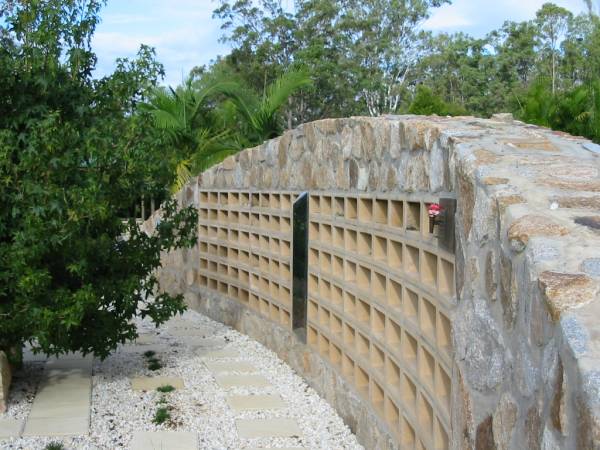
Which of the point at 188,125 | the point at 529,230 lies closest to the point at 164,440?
the point at 529,230

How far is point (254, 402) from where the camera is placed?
5945 millimetres

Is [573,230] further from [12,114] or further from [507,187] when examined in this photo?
[12,114]

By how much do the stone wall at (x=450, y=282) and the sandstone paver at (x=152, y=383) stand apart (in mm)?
1022

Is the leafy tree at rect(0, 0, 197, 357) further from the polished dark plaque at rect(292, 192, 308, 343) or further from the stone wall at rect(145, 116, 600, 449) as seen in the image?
the stone wall at rect(145, 116, 600, 449)

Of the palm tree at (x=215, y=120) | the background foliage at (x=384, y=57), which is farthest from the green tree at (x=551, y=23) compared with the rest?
the palm tree at (x=215, y=120)

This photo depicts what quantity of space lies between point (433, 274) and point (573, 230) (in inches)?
52.9

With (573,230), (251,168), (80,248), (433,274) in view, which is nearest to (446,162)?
(433,274)

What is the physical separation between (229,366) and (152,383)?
0.87m

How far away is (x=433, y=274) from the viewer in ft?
12.5

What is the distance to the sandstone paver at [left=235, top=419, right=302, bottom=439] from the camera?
5199 mm

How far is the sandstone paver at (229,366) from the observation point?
691cm

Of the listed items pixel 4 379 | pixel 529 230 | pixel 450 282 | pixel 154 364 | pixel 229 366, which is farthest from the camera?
pixel 229 366

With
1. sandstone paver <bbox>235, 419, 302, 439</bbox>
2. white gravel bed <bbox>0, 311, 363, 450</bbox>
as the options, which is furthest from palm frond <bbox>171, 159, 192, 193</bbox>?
sandstone paver <bbox>235, 419, 302, 439</bbox>

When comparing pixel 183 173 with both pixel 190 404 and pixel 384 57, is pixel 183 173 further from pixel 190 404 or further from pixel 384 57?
pixel 384 57
